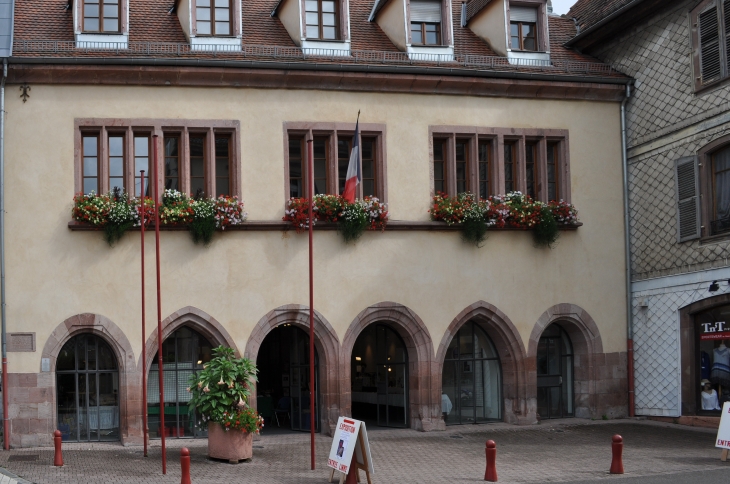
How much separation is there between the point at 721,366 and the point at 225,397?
10722mm

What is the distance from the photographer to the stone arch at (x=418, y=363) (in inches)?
962

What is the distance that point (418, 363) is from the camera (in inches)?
969

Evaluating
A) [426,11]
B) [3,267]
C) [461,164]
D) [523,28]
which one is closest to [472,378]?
[461,164]

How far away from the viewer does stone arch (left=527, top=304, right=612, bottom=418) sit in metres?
26.0

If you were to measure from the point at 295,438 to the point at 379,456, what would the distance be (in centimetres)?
349

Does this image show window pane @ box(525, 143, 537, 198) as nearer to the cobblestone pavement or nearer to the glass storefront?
the glass storefront

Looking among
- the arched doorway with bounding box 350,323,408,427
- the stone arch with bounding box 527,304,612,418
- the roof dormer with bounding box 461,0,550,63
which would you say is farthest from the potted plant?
the roof dormer with bounding box 461,0,550,63

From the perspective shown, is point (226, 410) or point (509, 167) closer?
point (226, 410)

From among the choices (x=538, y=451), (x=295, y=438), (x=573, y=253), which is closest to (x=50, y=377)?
(x=295, y=438)

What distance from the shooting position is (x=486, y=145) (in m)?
26.0

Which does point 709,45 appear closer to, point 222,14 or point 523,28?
point 523,28

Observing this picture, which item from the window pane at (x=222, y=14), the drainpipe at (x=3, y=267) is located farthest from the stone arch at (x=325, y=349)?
the window pane at (x=222, y=14)

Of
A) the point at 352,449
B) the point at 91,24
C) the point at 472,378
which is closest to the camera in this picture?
the point at 352,449

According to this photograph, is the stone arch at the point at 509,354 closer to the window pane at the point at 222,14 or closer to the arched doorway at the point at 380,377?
the arched doorway at the point at 380,377
